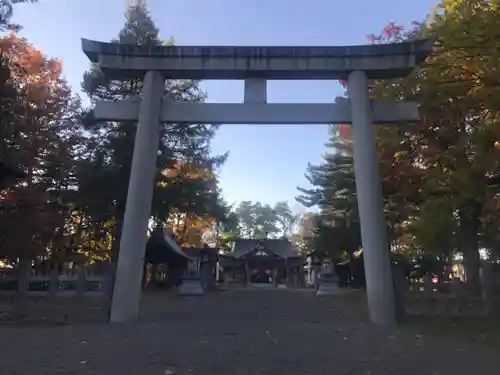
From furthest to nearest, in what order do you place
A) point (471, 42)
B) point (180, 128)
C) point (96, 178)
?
1. point (180, 128)
2. point (96, 178)
3. point (471, 42)

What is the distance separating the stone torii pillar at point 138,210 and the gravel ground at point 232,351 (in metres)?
0.64

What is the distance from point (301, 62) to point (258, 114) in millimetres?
1530

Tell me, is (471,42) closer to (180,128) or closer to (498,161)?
(498,161)

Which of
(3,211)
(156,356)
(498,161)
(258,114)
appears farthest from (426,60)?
(3,211)

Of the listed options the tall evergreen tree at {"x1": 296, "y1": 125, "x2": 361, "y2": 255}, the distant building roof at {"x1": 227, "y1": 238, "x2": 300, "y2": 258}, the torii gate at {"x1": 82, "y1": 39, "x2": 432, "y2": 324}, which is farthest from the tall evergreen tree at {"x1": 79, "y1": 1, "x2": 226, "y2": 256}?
the distant building roof at {"x1": 227, "y1": 238, "x2": 300, "y2": 258}

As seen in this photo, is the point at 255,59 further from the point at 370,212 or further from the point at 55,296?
the point at 55,296

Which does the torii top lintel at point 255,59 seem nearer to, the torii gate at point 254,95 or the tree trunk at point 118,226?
the torii gate at point 254,95

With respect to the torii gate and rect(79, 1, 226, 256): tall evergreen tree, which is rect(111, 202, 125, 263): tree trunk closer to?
rect(79, 1, 226, 256): tall evergreen tree

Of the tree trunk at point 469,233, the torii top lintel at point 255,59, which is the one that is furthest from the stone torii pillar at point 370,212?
the tree trunk at point 469,233

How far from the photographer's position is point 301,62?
1138 centimetres

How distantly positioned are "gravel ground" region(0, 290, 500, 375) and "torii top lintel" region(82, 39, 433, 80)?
5.63 meters

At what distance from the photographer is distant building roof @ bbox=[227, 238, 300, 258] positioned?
1778 inches

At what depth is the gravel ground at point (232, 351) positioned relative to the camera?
20.0ft

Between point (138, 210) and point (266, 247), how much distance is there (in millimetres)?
35181
